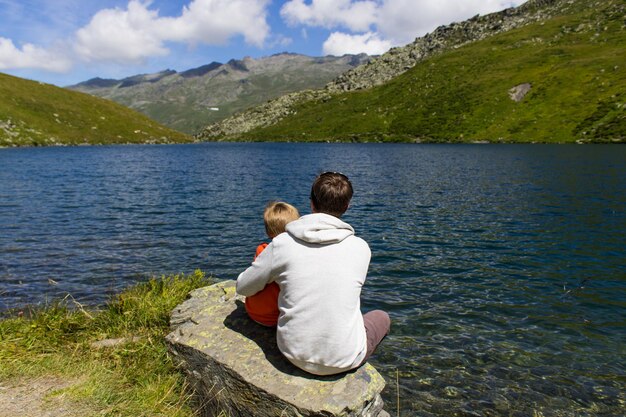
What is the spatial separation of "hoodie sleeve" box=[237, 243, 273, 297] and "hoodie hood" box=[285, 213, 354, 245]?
58cm

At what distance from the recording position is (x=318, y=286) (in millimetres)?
5945

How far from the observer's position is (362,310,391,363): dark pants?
737cm

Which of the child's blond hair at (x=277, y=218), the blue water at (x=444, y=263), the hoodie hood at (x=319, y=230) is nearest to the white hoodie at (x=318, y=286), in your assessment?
the hoodie hood at (x=319, y=230)

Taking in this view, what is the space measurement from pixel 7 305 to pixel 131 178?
49869 millimetres

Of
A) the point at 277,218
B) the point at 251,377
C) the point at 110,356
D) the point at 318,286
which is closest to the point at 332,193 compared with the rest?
the point at 318,286

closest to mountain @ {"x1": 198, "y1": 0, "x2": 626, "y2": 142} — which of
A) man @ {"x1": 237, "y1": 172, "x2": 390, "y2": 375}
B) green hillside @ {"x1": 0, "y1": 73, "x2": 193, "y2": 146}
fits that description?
green hillside @ {"x1": 0, "y1": 73, "x2": 193, "y2": 146}

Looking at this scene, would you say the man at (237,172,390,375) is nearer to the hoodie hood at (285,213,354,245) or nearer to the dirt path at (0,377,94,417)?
the hoodie hood at (285,213,354,245)

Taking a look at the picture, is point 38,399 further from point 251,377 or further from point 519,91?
point 519,91

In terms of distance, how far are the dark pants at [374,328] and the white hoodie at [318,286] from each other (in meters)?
0.98

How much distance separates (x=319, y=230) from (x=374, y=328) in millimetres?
2838

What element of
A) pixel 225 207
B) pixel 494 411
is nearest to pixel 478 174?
pixel 225 207

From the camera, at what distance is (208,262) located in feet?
72.4

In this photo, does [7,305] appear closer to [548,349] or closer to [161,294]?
[161,294]

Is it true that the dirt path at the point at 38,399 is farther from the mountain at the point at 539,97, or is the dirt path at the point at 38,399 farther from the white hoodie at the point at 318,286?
the mountain at the point at 539,97
